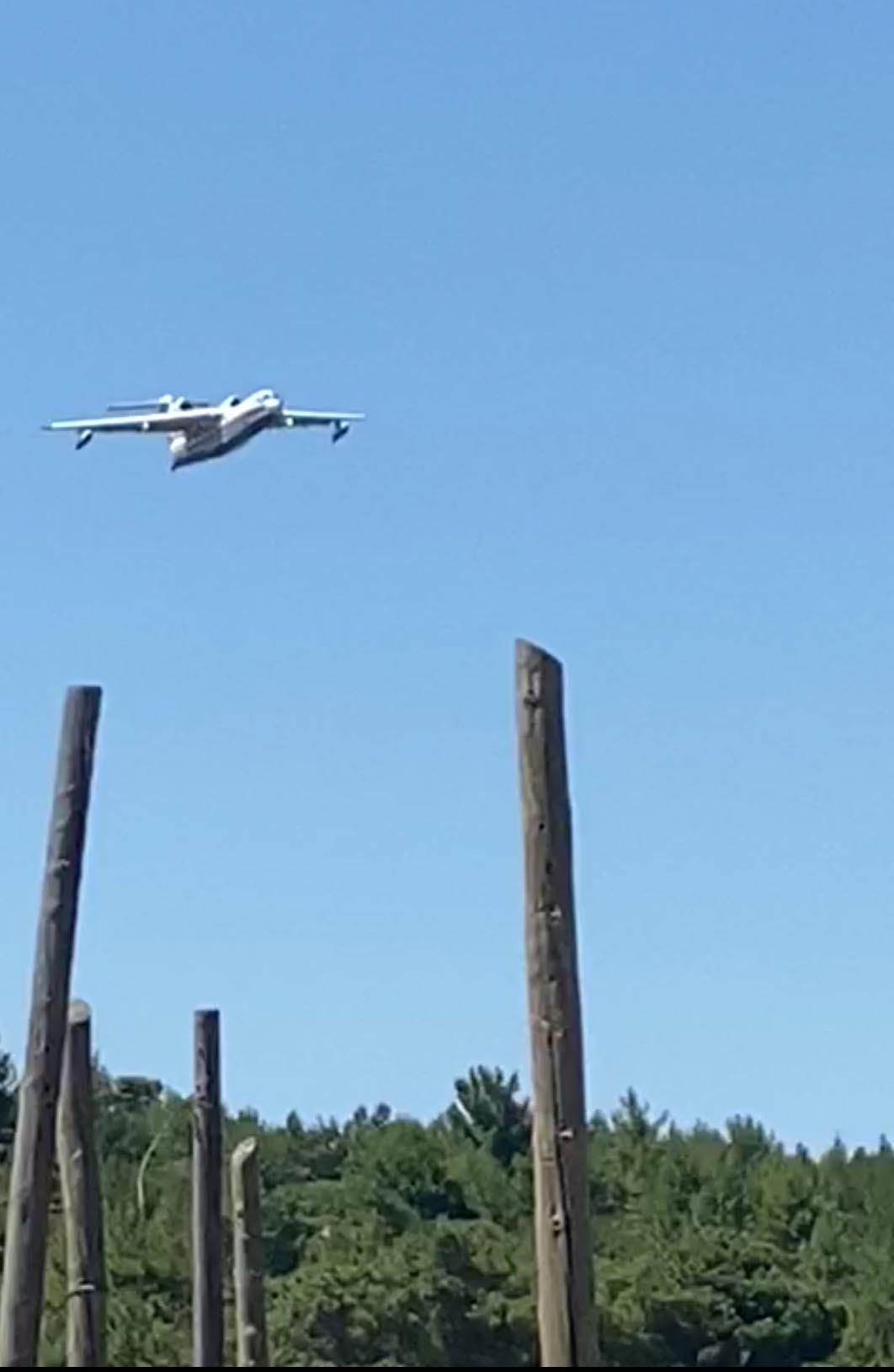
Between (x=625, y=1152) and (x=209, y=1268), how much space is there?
37436mm

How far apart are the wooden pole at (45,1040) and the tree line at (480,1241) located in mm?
16246

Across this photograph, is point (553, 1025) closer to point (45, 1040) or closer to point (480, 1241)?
point (45, 1040)

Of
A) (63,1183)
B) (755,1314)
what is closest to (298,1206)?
(755,1314)

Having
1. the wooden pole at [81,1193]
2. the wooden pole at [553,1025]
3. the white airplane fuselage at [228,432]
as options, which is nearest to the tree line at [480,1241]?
the white airplane fuselage at [228,432]

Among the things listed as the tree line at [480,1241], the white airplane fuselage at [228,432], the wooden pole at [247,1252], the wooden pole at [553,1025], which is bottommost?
the wooden pole at [553,1025]

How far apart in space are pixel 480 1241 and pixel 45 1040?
105 feet

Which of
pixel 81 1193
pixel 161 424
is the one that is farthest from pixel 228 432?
pixel 81 1193

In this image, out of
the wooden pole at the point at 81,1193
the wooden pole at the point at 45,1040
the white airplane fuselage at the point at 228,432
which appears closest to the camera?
the wooden pole at the point at 45,1040

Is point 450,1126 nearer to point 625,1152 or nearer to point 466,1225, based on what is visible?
point 625,1152

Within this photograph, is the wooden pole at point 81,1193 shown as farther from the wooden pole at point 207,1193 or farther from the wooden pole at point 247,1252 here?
the wooden pole at point 247,1252

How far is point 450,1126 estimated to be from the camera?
5844 centimetres

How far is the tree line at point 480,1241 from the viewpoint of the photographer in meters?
41.2

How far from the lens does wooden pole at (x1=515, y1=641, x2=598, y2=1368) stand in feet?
39.2

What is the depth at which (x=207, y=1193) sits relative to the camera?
802 inches
